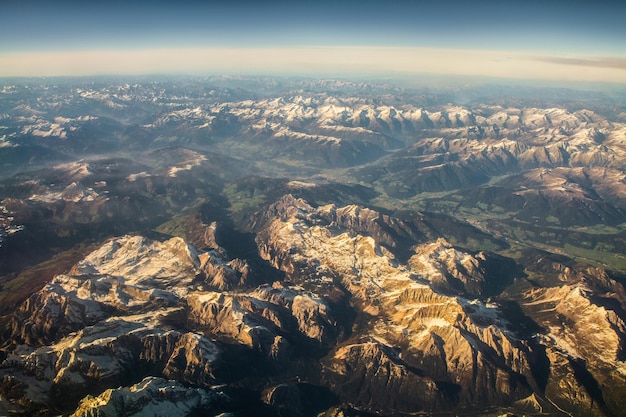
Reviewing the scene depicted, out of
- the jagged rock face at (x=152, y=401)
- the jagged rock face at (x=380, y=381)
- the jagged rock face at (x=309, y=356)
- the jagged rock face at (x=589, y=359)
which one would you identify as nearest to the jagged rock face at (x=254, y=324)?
the jagged rock face at (x=309, y=356)

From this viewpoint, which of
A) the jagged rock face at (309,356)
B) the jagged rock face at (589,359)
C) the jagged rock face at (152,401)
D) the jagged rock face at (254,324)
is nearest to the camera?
the jagged rock face at (152,401)

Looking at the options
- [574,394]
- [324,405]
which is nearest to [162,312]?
[324,405]

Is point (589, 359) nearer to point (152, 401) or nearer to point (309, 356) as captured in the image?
point (309, 356)

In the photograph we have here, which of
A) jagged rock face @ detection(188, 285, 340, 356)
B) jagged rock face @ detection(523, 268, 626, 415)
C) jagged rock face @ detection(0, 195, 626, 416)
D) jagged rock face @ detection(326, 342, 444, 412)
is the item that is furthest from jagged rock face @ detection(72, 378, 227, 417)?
jagged rock face @ detection(523, 268, 626, 415)

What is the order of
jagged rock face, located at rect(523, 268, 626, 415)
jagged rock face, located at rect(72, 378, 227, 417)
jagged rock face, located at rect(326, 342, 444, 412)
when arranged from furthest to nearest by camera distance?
1. jagged rock face, located at rect(326, 342, 444, 412)
2. jagged rock face, located at rect(523, 268, 626, 415)
3. jagged rock face, located at rect(72, 378, 227, 417)

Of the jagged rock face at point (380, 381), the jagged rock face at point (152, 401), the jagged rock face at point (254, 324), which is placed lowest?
the jagged rock face at point (380, 381)

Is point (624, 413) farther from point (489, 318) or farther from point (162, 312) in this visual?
point (162, 312)

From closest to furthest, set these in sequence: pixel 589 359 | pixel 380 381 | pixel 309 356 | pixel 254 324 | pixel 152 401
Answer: pixel 152 401, pixel 380 381, pixel 589 359, pixel 309 356, pixel 254 324

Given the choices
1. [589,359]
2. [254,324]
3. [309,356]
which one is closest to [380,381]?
[309,356]

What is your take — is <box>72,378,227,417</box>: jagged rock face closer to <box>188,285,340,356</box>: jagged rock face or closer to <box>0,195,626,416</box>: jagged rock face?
<box>0,195,626,416</box>: jagged rock face

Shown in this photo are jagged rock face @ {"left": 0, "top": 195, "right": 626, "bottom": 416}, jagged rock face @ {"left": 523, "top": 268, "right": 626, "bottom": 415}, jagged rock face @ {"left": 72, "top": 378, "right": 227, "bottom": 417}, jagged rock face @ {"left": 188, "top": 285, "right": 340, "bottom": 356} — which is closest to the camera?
jagged rock face @ {"left": 72, "top": 378, "right": 227, "bottom": 417}

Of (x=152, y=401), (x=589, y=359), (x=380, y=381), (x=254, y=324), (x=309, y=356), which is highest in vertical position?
(x=152, y=401)

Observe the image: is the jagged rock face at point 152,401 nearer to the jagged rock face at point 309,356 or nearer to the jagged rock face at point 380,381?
the jagged rock face at point 309,356
